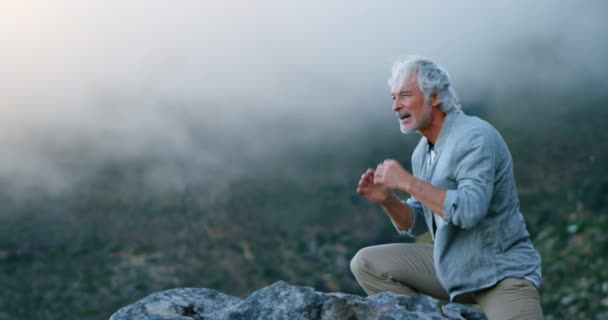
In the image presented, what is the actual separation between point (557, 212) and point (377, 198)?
18463 mm

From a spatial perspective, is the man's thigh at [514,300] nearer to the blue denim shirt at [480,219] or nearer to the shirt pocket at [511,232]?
the blue denim shirt at [480,219]

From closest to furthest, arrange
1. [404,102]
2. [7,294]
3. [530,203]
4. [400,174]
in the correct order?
[400,174]
[404,102]
[7,294]
[530,203]

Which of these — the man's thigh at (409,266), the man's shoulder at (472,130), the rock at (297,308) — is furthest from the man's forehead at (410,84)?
the rock at (297,308)

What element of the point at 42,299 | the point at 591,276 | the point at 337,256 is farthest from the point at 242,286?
the point at 591,276

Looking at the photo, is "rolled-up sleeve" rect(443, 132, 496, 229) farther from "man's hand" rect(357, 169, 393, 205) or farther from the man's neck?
"man's hand" rect(357, 169, 393, 205)

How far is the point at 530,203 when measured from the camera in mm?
22453

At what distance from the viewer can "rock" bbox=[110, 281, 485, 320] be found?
4.38 meters

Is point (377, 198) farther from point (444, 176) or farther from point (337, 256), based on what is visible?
point (337, 256)

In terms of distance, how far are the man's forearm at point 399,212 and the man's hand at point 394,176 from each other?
545mm

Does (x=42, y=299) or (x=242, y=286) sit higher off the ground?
(x=42, y=299)

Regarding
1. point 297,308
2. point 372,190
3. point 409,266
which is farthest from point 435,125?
point 297,308

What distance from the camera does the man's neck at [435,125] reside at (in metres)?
4.56

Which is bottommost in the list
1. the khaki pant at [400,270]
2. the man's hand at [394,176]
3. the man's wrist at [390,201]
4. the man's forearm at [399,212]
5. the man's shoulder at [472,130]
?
the khaki pant at [400,270]

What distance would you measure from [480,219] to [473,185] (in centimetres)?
17
